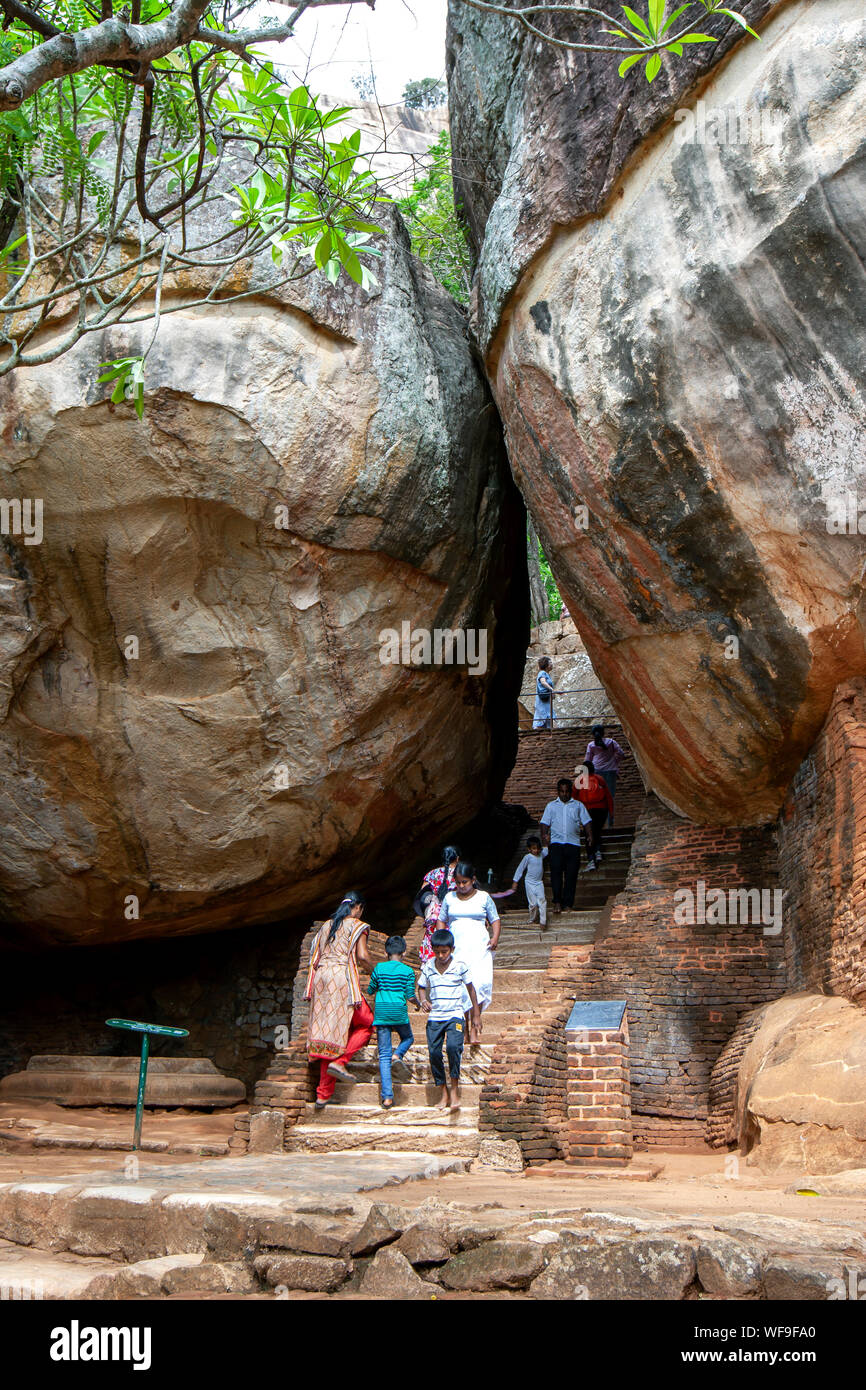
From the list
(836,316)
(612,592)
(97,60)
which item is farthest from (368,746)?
(97,60)

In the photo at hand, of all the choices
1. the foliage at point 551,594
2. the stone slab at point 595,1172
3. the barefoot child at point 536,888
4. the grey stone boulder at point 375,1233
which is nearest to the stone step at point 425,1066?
the stone slab at point 595,1172

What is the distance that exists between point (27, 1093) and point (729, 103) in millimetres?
10196

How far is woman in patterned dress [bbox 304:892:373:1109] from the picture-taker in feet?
27.3

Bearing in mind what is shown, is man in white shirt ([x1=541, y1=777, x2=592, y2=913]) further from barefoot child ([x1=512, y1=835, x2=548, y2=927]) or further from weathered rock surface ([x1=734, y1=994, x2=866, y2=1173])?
weathered rock surface ([x1=734, y1=994, x2=866, y2=1173])

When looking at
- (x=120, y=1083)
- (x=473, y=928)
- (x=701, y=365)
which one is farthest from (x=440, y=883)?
A: (x=701, y=365)

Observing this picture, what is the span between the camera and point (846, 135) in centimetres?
704

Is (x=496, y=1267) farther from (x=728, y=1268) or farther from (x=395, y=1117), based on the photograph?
(x=395, y=1117)

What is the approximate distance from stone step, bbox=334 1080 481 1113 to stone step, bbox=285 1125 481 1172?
36cm

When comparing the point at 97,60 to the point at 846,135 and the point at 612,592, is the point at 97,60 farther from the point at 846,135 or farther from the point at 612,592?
the point at 612,592

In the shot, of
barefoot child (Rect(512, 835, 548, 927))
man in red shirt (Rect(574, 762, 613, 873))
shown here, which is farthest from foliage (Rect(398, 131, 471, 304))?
barefoot child (Rect(512, 835, 548, 927))

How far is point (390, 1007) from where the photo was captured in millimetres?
8148

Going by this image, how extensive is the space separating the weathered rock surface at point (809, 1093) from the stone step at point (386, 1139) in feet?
6.01

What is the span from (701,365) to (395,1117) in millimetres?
5678

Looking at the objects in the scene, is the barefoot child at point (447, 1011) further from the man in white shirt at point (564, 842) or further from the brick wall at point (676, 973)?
the man in white shirt at point (564, 842)
